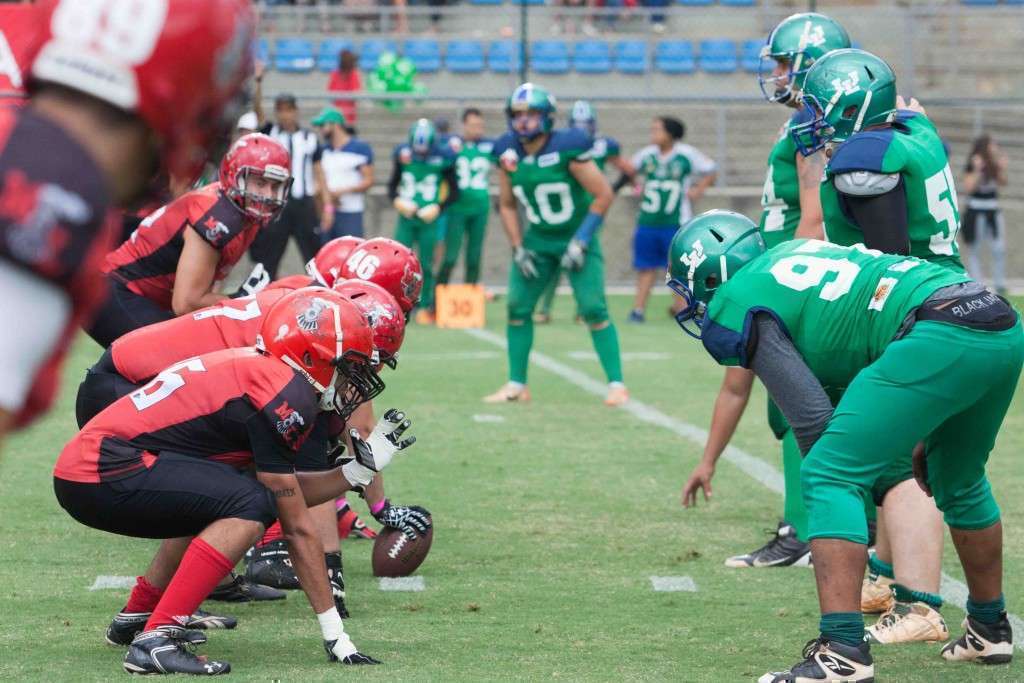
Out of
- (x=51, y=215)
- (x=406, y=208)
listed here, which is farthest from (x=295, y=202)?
(x=51, y=215)

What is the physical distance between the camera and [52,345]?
1626 mm

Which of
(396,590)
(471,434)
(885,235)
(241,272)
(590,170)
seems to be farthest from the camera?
(241,272)

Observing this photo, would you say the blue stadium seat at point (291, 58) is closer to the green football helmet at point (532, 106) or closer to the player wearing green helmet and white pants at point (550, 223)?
the player wearing green helmet and white pants at point (550, 223)

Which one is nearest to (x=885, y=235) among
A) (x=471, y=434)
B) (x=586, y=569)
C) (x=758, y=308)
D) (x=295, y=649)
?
(x=758, y=308)

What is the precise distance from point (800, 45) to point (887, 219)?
56.2 inches

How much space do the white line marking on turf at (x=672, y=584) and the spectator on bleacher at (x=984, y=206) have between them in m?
11.9

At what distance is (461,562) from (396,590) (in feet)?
1.43

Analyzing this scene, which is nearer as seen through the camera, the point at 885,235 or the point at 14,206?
the point at 14,206

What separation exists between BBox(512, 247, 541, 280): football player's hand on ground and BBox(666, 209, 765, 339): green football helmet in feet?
17.3

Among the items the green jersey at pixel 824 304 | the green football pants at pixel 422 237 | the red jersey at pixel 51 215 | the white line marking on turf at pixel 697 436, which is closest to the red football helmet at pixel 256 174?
the green jersey at pixel 824 304

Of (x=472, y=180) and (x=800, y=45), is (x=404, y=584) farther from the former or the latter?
(x=472, y=180)

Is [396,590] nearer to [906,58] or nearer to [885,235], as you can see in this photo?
[885,235]

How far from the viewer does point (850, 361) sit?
3.86 meters

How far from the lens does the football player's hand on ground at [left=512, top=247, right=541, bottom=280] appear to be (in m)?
9.35
